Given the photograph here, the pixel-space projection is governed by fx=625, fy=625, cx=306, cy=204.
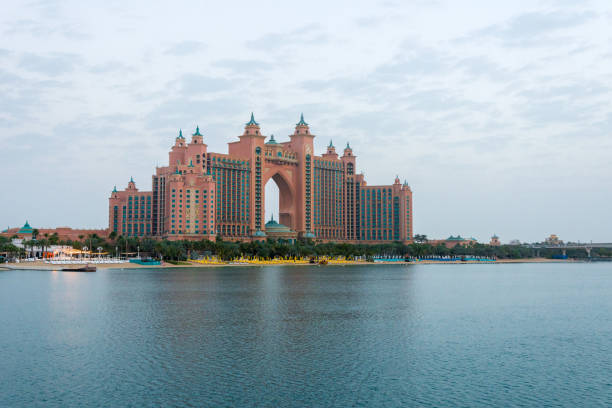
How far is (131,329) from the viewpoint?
53.9 metres

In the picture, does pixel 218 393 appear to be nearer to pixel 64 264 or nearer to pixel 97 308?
pixel 97 308

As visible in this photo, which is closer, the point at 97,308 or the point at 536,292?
the point at 97,308

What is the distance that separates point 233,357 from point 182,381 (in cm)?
683

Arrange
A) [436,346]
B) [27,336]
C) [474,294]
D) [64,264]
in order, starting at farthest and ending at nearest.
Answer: [64,264]
[474,294]
[27,336]
[436,346]

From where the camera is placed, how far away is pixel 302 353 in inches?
1722

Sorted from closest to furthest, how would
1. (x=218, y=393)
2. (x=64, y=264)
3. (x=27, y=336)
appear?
(x=218, y=393) → (x=27, y=336) → (x=64, y=264)

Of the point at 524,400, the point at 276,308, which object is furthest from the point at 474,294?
the point at 524,400

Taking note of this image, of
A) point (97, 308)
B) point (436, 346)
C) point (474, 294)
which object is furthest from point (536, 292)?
point (97, 308)

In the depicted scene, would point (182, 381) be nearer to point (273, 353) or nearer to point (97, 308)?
point (273, 353)

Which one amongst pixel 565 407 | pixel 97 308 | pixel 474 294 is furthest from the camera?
pixel 474 294

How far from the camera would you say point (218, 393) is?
109 ft

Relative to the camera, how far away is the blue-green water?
33.2m

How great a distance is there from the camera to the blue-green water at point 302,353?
33.2 metres

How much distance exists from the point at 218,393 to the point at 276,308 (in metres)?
36.9
